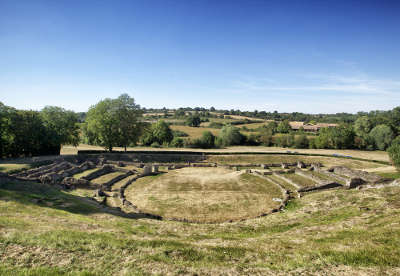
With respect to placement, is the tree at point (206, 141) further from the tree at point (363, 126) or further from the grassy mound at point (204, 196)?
the tree at point (363, 126)

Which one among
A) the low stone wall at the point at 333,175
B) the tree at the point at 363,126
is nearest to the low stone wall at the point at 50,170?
the low stone wall at the point at 333,175

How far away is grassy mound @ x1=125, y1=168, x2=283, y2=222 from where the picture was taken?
851 inches

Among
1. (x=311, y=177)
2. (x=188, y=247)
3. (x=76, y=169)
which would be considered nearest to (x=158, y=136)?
(x=76, y=169)

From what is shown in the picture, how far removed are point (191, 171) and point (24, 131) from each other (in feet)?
105

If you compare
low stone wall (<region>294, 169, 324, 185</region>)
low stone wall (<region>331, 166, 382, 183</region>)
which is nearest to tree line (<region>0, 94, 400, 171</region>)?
low stone wall (<region>331, 166, 382, 183</region>)

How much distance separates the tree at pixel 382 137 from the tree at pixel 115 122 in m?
69.1

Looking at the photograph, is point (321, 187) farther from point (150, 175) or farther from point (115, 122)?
point (115, 122)

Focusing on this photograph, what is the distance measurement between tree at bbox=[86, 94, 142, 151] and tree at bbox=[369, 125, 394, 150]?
6913 cm

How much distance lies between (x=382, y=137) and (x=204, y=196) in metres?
66.2

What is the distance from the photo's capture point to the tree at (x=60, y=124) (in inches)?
1747

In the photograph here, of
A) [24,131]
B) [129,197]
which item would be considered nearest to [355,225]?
[129,197]

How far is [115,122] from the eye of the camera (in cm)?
4781

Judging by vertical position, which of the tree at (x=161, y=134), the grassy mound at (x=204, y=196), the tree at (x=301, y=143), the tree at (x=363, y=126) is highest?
the tree at (x=363, y=126)

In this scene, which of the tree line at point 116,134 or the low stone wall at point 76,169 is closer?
the low stone wall at point 76,169
